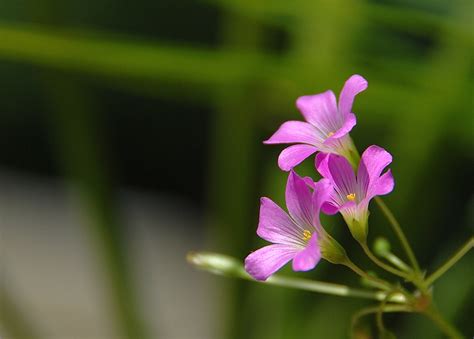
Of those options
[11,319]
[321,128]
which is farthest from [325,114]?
[11,319]

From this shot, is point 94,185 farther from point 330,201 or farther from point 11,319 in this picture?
point 330,201

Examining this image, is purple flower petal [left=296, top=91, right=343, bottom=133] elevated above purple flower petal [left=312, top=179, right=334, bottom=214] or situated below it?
above

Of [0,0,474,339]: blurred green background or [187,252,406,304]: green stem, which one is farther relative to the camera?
[0,0,474,339]: blurred green background

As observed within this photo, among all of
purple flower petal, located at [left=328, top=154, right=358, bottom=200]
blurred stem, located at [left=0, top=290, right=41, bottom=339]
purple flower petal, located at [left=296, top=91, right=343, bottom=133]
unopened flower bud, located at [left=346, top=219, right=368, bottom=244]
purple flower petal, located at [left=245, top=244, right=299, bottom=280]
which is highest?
purple flower petal, located at [left=296, top=91, right=343, bottom=133]

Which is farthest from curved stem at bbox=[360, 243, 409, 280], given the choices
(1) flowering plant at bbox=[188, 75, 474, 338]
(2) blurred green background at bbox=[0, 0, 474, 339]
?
(2) blurred green background at bbox=[0, 0, 474, 339]

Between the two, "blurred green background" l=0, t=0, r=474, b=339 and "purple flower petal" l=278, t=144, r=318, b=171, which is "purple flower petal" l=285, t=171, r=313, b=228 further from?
"blurred green background" l=0, t=0, r=474, b=339

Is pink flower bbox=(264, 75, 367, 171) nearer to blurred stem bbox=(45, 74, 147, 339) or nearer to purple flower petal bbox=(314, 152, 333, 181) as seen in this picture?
purple flower petal bbox=(314, 152, 333, 181)

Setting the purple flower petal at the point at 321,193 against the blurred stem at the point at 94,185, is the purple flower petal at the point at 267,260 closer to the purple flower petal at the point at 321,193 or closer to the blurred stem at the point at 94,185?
the purple flower petal at the point at 321,193

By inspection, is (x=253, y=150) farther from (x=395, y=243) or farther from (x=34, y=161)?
(x=34, y=161)

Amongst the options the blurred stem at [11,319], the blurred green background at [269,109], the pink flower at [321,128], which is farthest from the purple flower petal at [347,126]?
the blurred stem at [11,319]
